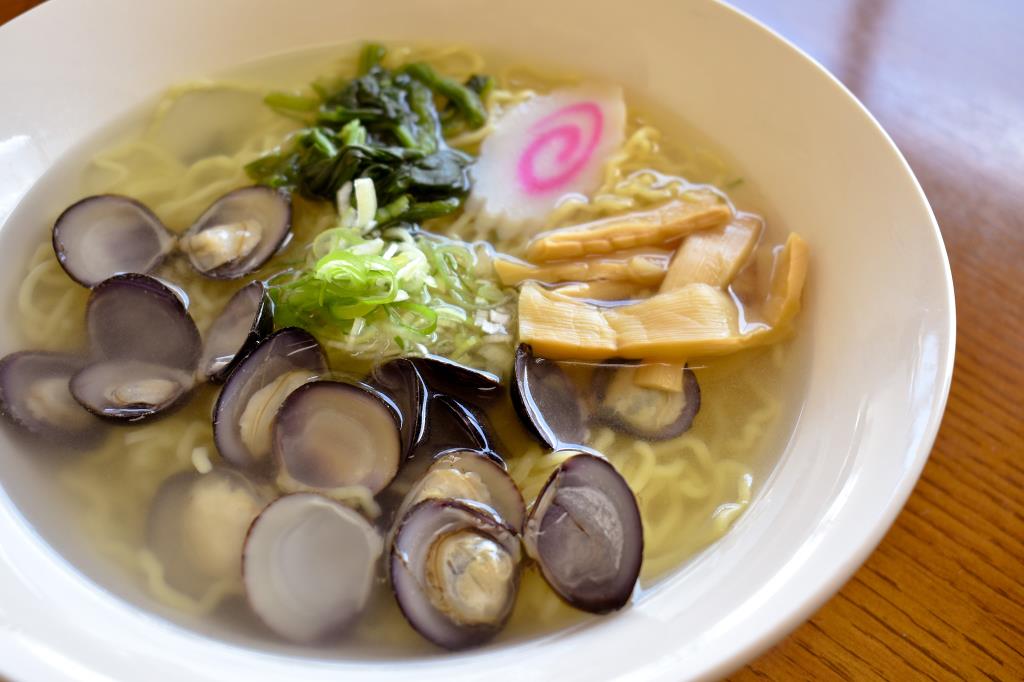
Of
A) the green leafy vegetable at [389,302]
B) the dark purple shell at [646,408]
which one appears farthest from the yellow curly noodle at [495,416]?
the green leafy vegetable at [389,302]

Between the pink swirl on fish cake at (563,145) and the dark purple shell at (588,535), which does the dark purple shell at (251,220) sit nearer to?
the pink swirl on fish cake at (563,145)

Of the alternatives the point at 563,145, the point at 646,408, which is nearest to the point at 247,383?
the point at 646,408

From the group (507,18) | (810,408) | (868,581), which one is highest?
(507,18)

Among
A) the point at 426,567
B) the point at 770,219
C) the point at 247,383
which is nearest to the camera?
the point at 426,567

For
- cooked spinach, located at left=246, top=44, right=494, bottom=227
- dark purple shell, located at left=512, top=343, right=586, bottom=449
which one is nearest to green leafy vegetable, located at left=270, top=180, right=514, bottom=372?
dark purple shell, located at left=512, top=343, right=586, bottom=449

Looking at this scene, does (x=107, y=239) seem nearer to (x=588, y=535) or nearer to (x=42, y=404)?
(x=42, y=404)

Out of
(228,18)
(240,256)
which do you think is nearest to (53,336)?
(240,256)

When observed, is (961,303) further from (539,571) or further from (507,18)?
(507,18)
